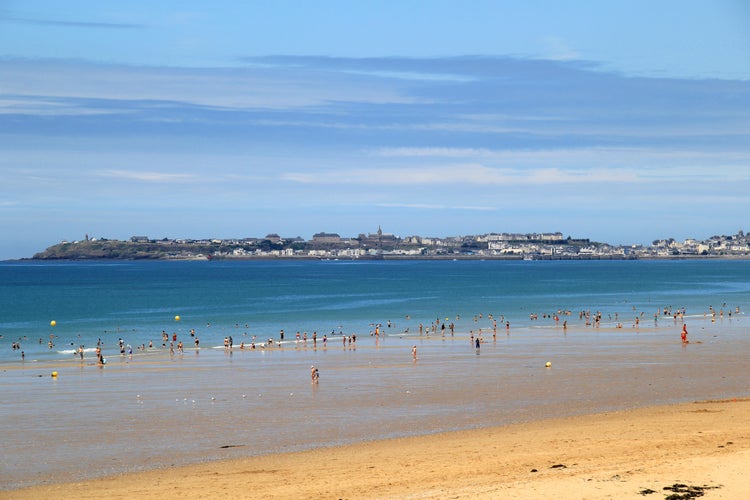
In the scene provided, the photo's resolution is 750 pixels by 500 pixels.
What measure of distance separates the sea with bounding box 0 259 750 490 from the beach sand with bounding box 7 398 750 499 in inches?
60.3

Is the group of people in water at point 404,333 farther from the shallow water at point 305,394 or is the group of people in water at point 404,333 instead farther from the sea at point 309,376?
the shallow water at point 305,394

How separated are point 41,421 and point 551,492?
58.5 ft

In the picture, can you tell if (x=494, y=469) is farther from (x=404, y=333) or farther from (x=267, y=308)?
(x=267, y=308)

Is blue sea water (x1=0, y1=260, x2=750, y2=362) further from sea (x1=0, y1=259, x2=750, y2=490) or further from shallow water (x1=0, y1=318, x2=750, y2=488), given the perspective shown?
shallow water (x1=0, y1=318, x2=750, y2=488)

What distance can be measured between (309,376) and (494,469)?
20.4 metres

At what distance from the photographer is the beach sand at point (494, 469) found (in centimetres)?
1712

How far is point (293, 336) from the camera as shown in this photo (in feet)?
203

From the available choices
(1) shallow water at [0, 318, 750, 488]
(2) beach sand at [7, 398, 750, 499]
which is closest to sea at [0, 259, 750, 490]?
(1) shallow water at [0, 318, 750, 488]

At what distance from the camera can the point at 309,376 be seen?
3944cm

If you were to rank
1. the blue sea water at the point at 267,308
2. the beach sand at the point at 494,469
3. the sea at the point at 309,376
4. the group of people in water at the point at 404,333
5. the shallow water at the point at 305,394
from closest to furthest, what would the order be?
the beach sand at the point at 494,469 < the shallow water at the point at 305,394 < the sea at the point at 309,376 < the group of people in water at the point at 404,333 < the blue sea water at the point at 267,308

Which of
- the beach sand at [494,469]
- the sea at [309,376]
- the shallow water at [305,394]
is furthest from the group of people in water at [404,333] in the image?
the beach sand at [494,469]

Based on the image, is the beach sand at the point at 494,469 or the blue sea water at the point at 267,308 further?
the blue sea water at the point at 267,308

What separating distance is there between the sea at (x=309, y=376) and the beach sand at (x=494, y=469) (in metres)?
1.53

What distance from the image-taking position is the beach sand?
17125 mm
